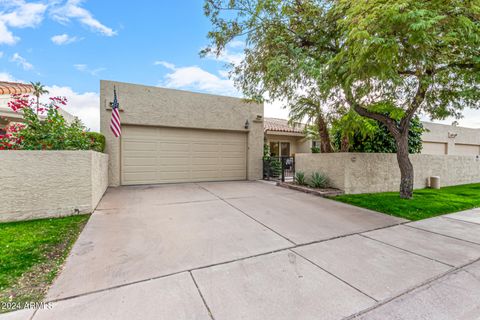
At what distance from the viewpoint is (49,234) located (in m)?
3.41

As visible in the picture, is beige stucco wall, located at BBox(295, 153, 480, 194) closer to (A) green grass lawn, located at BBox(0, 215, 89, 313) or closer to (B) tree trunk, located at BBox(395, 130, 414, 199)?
(B) tree trunk, located at BBox(395, 130, 414, 199)

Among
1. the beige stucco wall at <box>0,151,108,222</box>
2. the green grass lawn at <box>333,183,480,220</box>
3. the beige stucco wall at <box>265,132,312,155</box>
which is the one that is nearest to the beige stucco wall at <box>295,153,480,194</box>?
the green grass lawn at <box>333,183,480,220</box>

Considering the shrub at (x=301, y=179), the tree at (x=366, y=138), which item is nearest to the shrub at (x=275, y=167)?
the shrub at (x=301, y=179)

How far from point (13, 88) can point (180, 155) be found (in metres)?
8.64

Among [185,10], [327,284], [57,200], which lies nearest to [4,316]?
[327,284]

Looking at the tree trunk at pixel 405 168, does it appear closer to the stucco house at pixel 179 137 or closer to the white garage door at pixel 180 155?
the stucco house at pixel 179 137

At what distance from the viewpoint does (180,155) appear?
905 centimetres

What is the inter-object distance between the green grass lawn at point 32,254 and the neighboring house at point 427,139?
11003 millimetres

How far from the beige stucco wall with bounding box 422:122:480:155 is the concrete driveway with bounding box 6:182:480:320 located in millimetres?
14393

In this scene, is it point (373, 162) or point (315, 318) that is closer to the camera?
point (315, 318)

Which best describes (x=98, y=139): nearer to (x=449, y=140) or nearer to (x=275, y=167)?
(x=275, y=167)

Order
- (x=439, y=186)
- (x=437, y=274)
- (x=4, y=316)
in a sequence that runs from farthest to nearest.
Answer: (x=439, y=186) → (x=437, y=274) → (x=4, y=316)

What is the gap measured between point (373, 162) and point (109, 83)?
9993mm

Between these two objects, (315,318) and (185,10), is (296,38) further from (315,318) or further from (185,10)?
(315,318)
